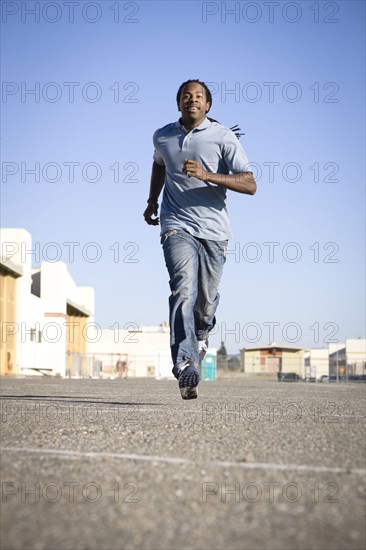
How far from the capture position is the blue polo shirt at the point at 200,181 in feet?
20.1

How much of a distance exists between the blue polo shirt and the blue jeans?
0.10 meters

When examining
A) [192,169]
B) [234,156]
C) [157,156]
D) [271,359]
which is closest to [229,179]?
[234,156]

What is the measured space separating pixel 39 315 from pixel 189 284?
43349 mm

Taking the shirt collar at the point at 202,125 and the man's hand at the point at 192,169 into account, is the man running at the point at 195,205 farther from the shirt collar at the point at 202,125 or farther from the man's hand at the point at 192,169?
the man's hand at the point at 192,169

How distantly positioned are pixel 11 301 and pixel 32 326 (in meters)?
5.48

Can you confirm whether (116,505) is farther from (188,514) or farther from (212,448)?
(212,448)

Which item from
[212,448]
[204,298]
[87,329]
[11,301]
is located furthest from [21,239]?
[212,448]

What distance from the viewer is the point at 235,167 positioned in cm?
612

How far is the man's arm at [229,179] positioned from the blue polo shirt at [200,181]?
5.4 inches

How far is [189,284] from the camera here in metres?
5.93

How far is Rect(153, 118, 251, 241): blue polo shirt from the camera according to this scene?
614 cm

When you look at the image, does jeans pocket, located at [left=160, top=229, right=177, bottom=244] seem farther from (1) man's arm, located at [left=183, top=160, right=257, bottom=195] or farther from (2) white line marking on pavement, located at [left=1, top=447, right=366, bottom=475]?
(2) white line marking on pavement, located at [left=1, top=447, right=366, bottom=475]

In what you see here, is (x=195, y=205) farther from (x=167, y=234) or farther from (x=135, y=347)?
(x=135, y=347)

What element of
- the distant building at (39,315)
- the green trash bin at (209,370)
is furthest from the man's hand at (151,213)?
the green trash bin at (209,370)
